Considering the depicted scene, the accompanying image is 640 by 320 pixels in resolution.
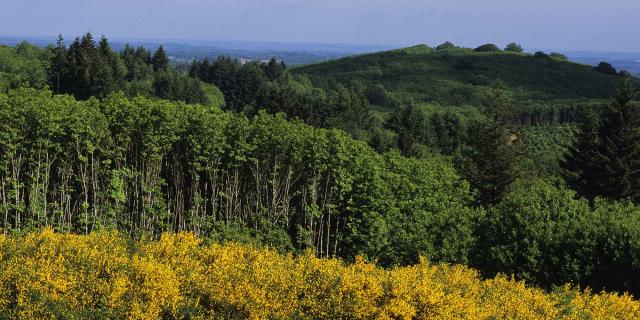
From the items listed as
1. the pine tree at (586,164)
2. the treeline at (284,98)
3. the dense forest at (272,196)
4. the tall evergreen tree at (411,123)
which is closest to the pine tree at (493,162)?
the pine tree at (586,164)

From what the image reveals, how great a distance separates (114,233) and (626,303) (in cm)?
1260

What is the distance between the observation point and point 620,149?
42.0 meters

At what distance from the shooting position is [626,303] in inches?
604

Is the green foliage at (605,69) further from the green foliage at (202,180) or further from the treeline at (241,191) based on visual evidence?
the green foliage at (202,180)

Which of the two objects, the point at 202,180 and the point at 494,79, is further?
the point at 494,79

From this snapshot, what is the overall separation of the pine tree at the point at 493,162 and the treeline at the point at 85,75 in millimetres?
26903

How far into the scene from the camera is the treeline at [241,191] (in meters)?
26.2

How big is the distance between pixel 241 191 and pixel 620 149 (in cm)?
2514

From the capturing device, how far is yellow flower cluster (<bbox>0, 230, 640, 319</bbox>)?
12.8 meters

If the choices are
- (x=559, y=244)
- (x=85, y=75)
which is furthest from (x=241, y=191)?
(x=85, y=75)

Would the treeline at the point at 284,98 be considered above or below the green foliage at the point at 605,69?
below

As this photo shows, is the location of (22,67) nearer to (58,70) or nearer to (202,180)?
(58,70)

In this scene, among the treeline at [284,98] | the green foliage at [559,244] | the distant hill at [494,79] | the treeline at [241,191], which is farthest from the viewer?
the distant hill at [494,79]

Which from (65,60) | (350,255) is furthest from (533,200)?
(65,60)
